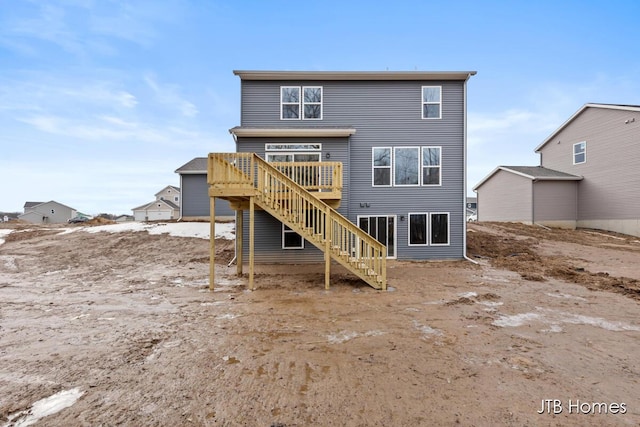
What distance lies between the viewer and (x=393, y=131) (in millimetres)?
13500

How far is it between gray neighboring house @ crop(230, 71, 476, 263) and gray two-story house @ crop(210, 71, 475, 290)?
0.04m

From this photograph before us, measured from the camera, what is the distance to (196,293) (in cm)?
845

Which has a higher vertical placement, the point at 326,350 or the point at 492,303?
the point at 326,350

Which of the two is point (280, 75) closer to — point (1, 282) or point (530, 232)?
point (1, 282)

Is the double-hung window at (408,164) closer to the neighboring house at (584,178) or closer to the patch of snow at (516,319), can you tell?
the patch of snow at (516,319)

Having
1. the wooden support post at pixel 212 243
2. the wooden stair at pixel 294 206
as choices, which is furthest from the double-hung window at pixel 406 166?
the wooden support post at pixel 212 243

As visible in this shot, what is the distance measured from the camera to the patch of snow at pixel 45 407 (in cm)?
290

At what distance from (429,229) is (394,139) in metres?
4.49

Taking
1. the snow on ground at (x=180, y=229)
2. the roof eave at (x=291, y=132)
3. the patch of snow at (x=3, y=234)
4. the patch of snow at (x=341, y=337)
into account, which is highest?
the roof eave at (x=291, y=132)

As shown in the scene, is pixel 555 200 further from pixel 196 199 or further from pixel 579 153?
pixel 196 199

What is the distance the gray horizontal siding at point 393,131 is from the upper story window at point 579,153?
1528 cm

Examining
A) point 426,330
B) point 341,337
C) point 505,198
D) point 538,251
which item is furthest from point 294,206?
point 505,198

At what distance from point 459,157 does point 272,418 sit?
1353cm

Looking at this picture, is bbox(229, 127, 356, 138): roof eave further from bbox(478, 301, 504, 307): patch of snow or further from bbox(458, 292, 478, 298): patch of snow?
bbox(478, 301, 504, 307): patch of snow
